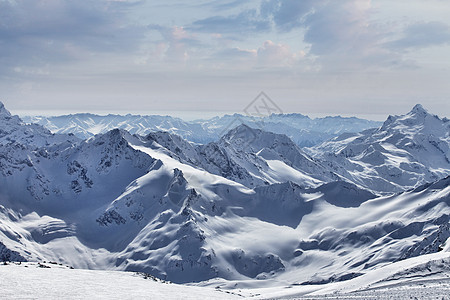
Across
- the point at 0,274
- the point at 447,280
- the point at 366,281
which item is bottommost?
the point at 366,281

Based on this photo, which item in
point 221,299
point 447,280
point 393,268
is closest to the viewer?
point 447,280

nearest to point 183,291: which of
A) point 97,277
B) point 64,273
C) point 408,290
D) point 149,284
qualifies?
point 149,284

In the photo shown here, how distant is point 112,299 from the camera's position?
191 feet

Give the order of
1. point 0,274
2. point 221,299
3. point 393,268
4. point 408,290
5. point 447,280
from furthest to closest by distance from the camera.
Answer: point 393,268 → point 221,299 → point 0,274 → point 447,280 → point 408,290

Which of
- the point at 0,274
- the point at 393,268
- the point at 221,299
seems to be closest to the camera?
the point at 0,274

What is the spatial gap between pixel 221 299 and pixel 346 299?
2167cm

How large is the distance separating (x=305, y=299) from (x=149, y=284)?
26535 millimetres

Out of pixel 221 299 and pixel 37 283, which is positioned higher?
pixel 37 283

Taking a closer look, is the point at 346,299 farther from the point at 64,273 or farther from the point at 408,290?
the point at 64,273

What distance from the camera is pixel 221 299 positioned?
229 ft

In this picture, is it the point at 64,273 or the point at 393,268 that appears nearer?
the point at 64,273

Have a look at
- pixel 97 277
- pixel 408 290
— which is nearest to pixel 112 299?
pixel 97 277

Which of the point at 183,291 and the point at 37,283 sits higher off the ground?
the point at 37,283

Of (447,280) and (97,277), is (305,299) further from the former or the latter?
(97,277)
